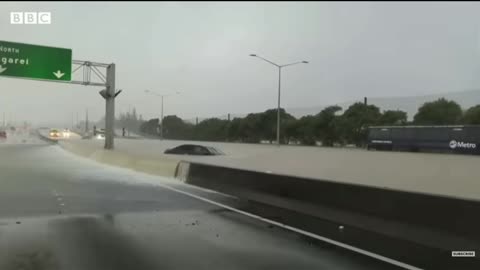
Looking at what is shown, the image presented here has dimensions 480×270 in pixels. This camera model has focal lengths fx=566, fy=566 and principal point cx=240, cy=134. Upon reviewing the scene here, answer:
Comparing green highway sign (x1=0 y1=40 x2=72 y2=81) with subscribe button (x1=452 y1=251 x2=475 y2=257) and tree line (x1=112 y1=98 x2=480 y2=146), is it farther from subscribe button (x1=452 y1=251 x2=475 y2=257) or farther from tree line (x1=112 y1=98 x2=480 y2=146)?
subscribe button (x1=452 y1=251 x2=475 y2=257)

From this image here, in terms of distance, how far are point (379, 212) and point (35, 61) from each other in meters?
32.8

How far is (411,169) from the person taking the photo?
34844 mm

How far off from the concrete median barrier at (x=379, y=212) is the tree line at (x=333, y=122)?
44.4 metres

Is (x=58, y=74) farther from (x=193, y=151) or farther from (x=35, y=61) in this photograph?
(x=193, y=151)

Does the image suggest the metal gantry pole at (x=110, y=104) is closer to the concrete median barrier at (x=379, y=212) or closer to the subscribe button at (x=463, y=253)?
the concrete median barrier at (x=379, y=212)

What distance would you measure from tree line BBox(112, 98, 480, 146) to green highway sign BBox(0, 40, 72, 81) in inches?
1111

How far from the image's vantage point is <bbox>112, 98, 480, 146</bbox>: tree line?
190ft

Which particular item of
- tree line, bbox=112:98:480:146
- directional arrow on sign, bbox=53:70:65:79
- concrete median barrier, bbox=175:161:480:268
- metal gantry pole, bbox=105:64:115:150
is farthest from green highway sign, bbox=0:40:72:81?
tree line, bbox=112:98:480:146

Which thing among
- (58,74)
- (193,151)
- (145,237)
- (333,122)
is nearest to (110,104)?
(58,74)

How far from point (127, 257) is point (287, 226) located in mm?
3882

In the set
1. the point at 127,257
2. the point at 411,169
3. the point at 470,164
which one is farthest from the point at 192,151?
the point at 127,257

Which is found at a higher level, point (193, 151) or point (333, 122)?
point (333, 122)

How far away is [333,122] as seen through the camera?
5812cm

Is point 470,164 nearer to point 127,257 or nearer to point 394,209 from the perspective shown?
point 394,209
